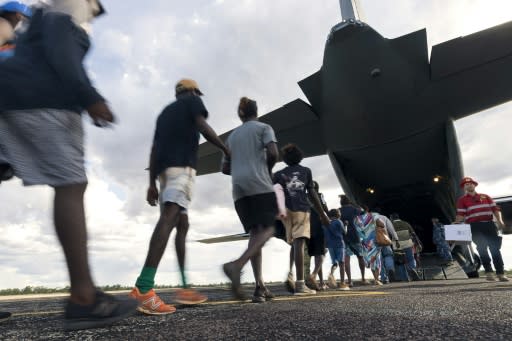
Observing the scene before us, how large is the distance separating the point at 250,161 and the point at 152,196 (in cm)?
90

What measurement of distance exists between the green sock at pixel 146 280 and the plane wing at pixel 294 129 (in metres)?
8.75

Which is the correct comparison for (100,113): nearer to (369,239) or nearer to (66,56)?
(66,56)

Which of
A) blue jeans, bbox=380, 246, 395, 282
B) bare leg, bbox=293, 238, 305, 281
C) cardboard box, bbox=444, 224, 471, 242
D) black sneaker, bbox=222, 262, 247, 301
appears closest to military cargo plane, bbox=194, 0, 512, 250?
blue jeans, bbox=380, 246, 395, 282

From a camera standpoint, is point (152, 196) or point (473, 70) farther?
point (473, 70)

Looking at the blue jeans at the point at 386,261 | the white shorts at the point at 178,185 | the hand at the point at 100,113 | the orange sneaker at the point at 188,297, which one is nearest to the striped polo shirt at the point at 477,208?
the blue jeans at the point at 386,261

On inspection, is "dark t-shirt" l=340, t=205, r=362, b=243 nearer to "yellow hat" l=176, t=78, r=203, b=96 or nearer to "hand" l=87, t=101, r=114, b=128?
"yellow hat" l=176, t=78, r=203, b=96

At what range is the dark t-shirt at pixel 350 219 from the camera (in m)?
6.59

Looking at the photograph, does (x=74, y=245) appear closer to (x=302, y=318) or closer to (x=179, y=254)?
(x=302, y=318)

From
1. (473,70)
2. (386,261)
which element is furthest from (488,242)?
(473,70)

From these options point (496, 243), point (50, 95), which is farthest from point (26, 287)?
point (496, 243)

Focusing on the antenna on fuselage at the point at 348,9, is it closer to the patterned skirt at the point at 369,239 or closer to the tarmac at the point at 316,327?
the patterned skirt at the point at 369,239

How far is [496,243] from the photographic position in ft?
17.8

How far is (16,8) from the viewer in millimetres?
1945

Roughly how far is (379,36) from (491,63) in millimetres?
3044
